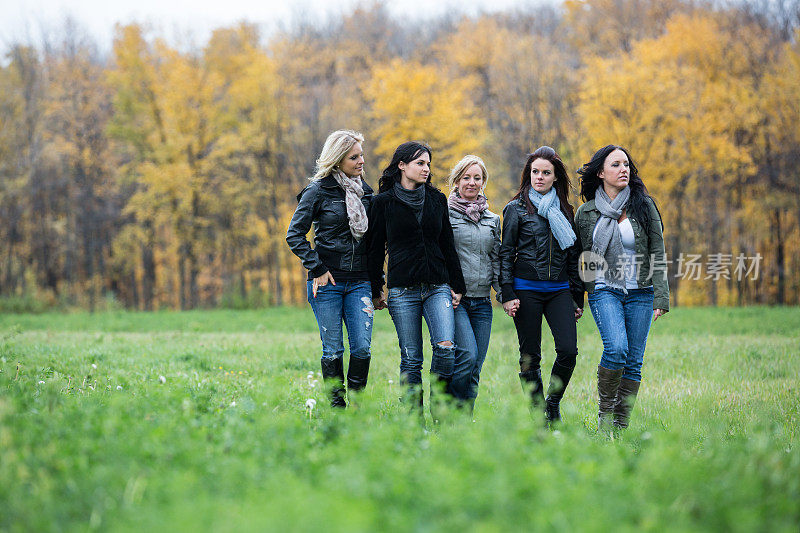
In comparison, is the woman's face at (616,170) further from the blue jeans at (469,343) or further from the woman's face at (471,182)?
the blue jeans at (469,343)

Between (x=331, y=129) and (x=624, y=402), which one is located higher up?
(x=331, y=129)

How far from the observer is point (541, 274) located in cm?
584

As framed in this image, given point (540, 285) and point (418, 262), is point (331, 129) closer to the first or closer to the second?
point (540, 285)

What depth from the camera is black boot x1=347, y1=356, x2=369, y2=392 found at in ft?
19.2

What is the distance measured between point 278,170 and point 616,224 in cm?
3055

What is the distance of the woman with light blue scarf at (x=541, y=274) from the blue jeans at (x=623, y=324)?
251mm

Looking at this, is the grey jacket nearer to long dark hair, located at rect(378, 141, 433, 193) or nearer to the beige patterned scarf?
long dark hair, located at rect(378, 141, 433, 193)

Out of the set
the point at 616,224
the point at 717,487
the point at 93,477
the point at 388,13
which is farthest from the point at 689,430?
the point at 388,13

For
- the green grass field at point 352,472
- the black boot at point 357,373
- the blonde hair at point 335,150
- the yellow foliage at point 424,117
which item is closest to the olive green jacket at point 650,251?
the green grass field at point 352,472

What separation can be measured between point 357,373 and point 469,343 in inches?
40.6

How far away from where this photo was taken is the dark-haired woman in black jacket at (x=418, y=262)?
18.3 ft

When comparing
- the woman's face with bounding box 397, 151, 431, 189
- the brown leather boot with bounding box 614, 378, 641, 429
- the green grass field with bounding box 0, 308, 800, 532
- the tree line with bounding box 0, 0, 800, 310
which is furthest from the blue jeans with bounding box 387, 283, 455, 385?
the tree line with bounding box 0, 0, 800, 310

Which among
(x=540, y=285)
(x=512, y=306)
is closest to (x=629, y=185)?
(x=540, y=285)

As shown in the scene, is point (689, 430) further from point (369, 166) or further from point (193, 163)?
point (193, 163)
